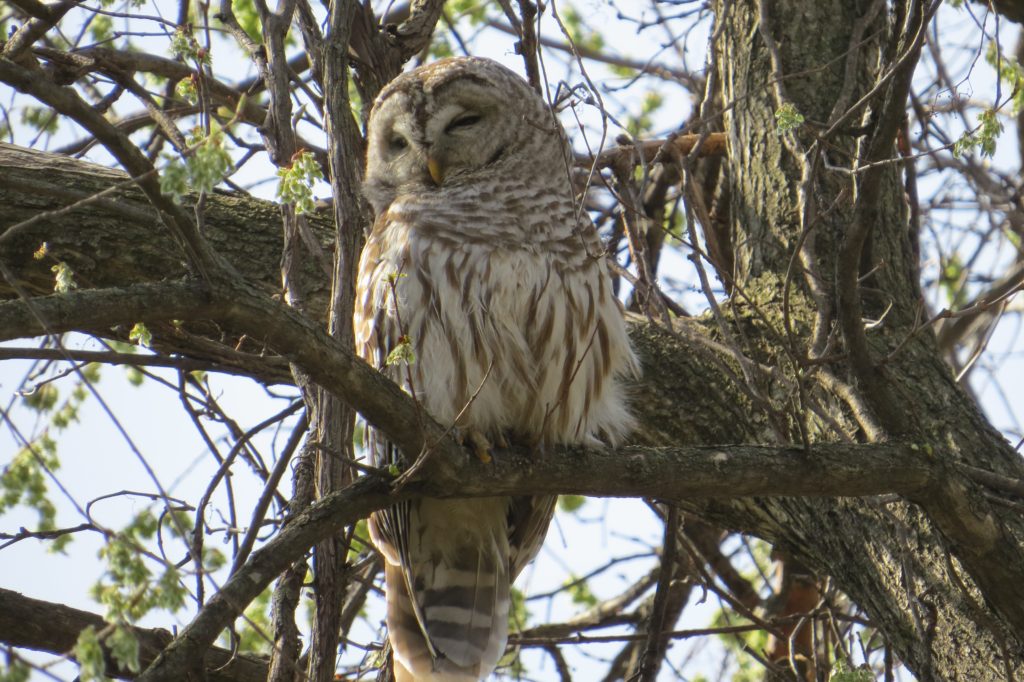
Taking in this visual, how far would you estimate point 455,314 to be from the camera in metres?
3.41

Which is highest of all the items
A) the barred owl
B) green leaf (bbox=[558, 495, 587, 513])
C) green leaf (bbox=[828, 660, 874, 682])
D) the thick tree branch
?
green leaf (bbox=[558, 495, 587, 513])

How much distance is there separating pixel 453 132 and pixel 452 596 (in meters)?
1.59

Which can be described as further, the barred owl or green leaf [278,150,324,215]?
the barred owl

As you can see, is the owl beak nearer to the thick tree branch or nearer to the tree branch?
the thick tree branch

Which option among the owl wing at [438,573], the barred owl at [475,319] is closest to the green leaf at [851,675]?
the barred owl at [475,319]

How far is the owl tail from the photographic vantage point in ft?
12.2

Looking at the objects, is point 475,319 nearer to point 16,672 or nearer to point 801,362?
point 801,362

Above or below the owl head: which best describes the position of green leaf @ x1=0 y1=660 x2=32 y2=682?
below

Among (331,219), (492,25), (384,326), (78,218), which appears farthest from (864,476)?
(492,25)

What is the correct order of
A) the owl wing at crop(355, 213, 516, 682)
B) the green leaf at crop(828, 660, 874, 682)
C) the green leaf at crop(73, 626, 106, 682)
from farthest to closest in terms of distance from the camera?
the owl wing at crop(355, 213, 516, 682) < the green leaf at crop(828, 660, 874, 682) < the green leaf at crop(73, 626, 106, 682)

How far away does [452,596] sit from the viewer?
12.5ft

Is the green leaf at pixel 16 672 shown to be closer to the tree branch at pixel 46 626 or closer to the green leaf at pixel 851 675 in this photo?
the tree branch at pixel 46 626

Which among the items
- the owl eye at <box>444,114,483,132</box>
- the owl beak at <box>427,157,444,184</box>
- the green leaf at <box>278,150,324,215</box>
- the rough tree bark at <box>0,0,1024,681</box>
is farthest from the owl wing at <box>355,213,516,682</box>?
the green leaf at <box>278,150,324,215</box>

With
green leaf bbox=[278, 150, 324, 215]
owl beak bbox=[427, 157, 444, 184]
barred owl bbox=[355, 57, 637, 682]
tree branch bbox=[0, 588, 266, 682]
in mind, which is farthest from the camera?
owl beak bbox=[427, 157, 444, 184]
